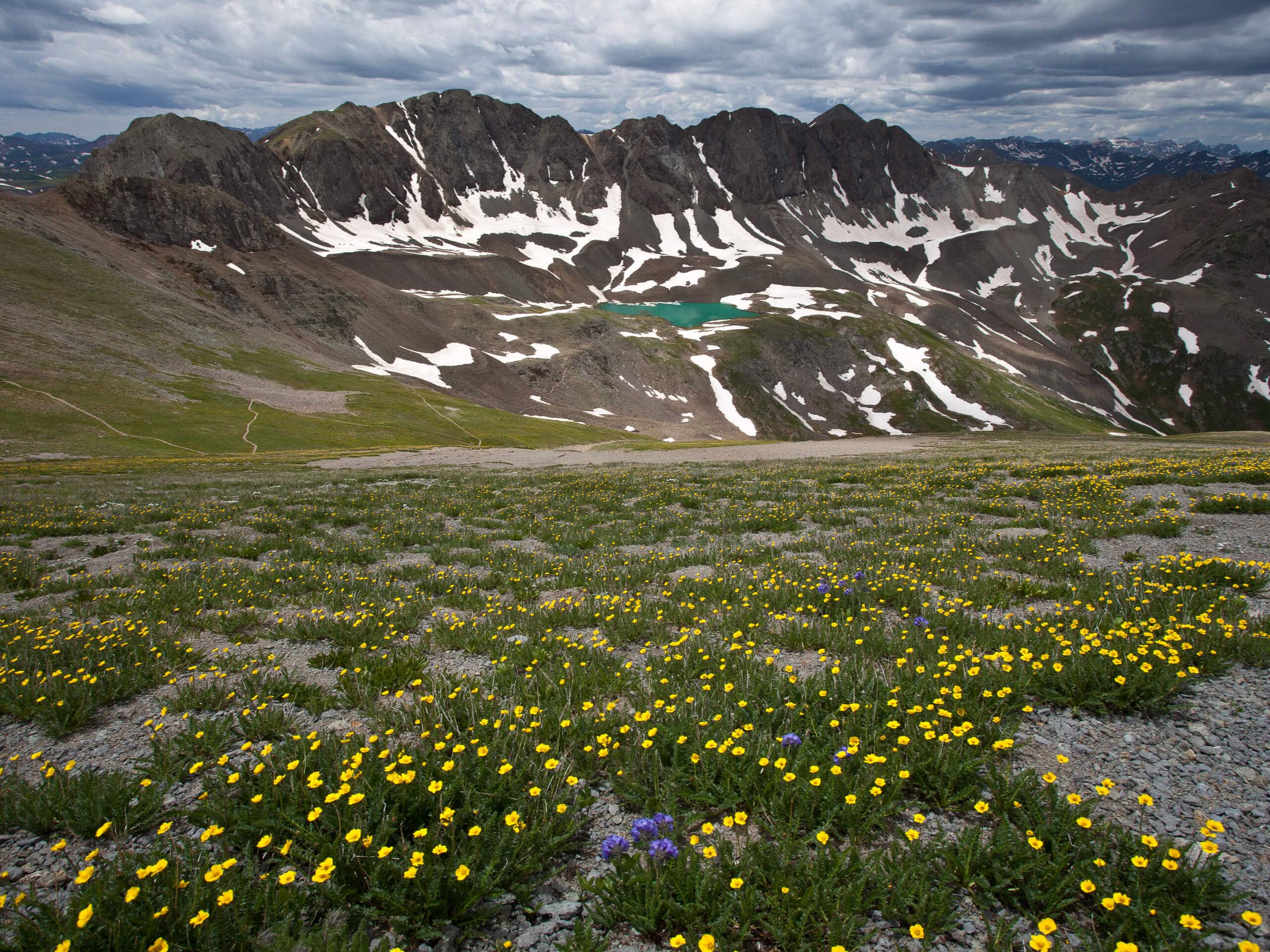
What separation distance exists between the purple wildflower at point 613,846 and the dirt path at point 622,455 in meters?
35.6

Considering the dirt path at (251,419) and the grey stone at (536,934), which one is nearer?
the grey stone at (536,934)

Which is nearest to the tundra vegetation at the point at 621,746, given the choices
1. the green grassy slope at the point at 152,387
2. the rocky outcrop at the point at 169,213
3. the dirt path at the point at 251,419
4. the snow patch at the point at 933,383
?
the dirt path at the point at 251,419

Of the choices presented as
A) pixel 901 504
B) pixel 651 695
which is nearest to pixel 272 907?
pixel 651 695

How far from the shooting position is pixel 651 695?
6.38 meters

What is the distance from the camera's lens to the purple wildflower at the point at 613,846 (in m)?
4.26

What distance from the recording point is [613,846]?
4281 mm

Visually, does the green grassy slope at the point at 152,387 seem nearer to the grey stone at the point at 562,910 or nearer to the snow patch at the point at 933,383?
the grey stone at the point at 562,910

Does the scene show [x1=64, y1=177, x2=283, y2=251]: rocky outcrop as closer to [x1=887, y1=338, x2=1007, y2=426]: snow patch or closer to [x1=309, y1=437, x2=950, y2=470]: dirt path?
[x1=309, y1=437, x2=950, y2=470]: dirt path

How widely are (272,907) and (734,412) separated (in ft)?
486

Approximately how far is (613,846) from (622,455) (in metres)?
55.7

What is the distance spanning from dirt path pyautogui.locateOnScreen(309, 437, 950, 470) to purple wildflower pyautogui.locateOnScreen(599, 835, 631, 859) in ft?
117

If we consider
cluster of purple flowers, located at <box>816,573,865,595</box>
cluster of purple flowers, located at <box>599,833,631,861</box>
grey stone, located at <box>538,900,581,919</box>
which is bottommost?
grey stone, located at <box>538,900,581,919</box>

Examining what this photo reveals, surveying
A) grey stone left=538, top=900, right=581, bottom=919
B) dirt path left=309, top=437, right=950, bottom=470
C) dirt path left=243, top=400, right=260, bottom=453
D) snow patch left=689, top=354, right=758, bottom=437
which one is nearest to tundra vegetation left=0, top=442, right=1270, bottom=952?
grey stone left=538, top=900, right=581, bottom=919

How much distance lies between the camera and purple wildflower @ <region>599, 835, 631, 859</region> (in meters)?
4.26
